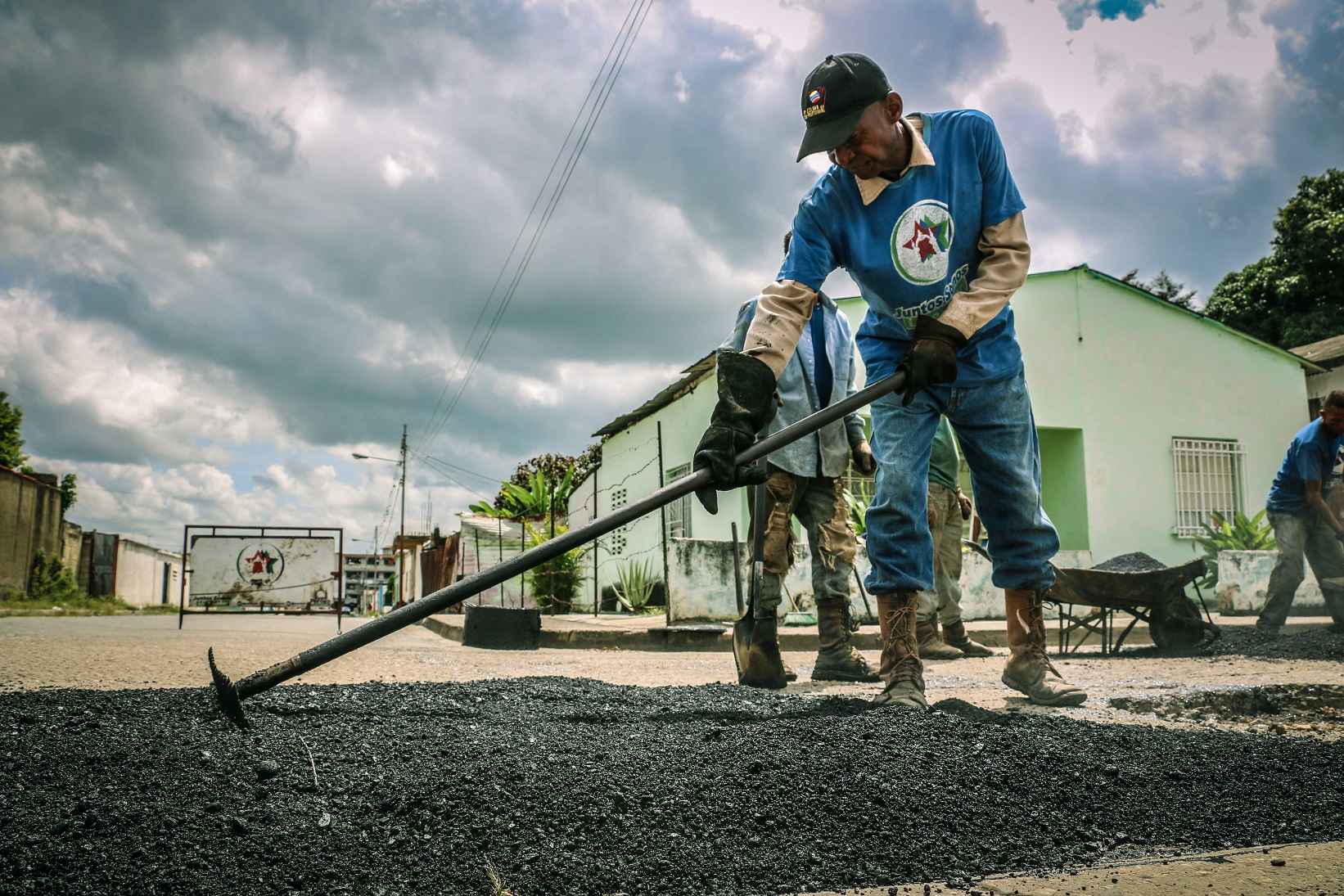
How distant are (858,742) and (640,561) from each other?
13526mm

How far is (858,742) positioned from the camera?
1877 millimetres

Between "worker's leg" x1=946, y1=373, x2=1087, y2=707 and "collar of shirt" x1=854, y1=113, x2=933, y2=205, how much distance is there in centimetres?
71

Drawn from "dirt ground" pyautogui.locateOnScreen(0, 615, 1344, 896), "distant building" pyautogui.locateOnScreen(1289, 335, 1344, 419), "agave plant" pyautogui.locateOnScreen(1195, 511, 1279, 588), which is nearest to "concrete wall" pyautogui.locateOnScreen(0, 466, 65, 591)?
"dirt ground" pyautogui.locateOnScreen(0, 615, 1344, 896)

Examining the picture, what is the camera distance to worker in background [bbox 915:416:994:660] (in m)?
4.95

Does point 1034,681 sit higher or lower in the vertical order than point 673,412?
lower

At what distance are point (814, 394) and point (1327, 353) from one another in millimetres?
16544

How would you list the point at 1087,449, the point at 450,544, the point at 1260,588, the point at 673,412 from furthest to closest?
the point at 450,544, the point at 673,412, the point at 1087,449, the point at 1260,588

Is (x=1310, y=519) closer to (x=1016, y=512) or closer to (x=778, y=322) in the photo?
(x=1016, y=512)

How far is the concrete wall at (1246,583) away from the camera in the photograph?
31.4 feet

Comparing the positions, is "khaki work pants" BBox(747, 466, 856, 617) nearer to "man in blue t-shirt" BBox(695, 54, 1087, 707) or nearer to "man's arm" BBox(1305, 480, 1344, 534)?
"man in blue t-shirt" BBox(695, 54, 1087, 707)

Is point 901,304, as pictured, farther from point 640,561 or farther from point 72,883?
point 640,561

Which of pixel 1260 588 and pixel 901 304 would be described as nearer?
pixel 901 304

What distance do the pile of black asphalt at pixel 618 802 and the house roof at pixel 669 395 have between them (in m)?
8.20

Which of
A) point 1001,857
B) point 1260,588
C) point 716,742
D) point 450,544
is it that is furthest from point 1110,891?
point 450,544
